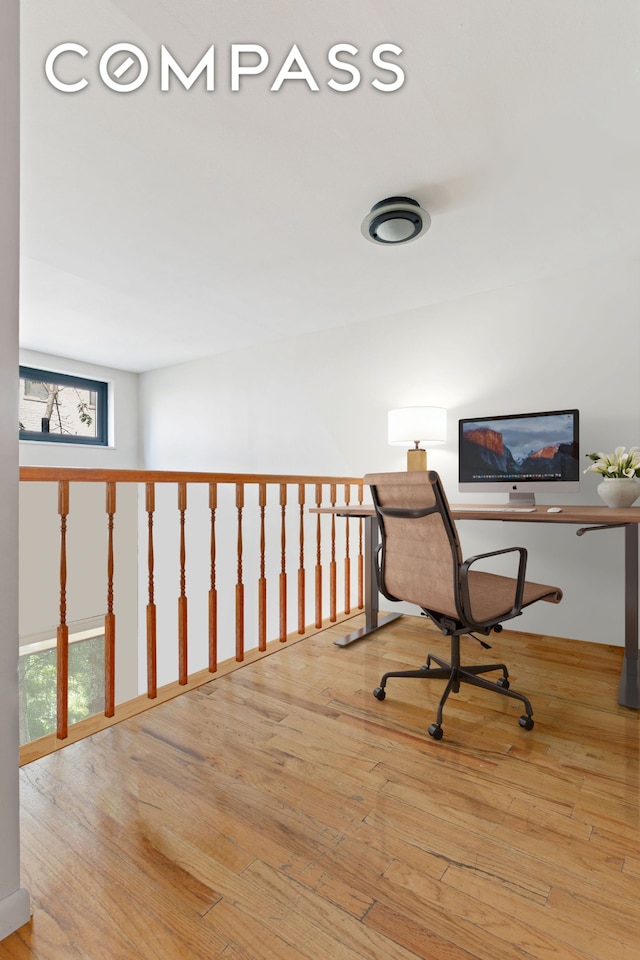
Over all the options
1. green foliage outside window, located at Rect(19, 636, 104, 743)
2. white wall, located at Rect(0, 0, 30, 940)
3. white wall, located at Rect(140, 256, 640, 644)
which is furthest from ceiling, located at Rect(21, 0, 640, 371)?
green foliage outside window, located at Rect(19, 636, 104, 743)

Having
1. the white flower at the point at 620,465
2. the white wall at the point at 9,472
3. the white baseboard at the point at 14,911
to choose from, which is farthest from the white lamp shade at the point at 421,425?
the white baseboard at the point at 14,911

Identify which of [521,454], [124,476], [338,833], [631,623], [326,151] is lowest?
[338,833]

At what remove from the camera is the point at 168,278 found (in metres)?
2.93

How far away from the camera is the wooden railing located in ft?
5.45

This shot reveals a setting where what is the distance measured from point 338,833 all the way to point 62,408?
4.57 metres

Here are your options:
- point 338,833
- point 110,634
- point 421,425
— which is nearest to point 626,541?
point 421,425

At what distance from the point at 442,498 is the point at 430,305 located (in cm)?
212

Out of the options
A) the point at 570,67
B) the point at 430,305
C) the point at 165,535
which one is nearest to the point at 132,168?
the point at 570,67

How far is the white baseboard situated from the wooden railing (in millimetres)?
584

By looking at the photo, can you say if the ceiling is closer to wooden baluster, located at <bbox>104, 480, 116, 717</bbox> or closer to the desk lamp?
the desk lamp

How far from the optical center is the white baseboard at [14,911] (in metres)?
0.96

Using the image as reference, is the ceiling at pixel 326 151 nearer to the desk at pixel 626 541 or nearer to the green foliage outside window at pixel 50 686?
the desk at pixel 626 541

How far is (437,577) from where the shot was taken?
1752mm

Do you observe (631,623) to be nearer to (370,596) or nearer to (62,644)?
(370,596)
